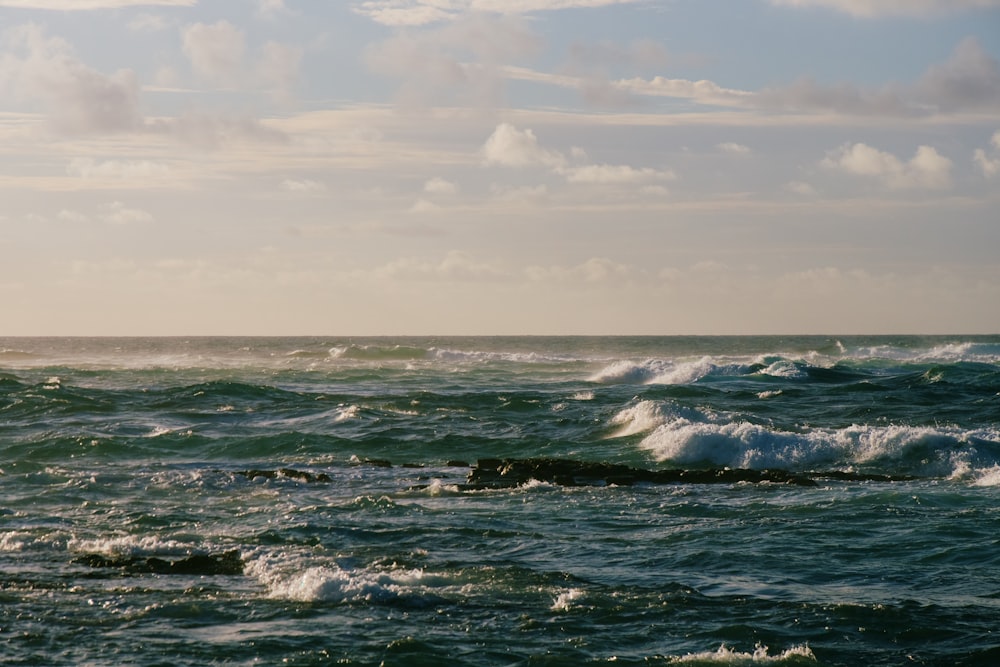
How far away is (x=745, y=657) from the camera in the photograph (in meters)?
10.3

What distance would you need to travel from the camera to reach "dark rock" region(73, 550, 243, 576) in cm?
1398

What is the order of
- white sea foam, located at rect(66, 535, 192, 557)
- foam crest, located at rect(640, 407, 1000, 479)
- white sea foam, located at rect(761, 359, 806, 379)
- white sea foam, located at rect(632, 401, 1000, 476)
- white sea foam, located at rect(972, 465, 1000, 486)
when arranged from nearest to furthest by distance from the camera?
white sea foam, located at rect(66, 535, 192, 557) < white sea foam, located at rect(972, 465, 1000, 486) < foam crest, located at rect(640, 407, 1000, 479) < white sea foam, located at rect(632, 401, 1000, 476) < white sea foam, located at rect(761, 359, 806, 379)

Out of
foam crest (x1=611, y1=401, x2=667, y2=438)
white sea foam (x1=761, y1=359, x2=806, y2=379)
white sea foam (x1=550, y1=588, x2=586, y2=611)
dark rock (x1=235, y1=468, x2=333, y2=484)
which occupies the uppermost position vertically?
white sea foam (x1=761, y1=359, x2=806, y2=379)

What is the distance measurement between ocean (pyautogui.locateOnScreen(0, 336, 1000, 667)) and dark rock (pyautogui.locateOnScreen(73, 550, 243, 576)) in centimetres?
7

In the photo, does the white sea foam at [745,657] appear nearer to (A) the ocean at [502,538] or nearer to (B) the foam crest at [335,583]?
(A) the ocean at [502,538]

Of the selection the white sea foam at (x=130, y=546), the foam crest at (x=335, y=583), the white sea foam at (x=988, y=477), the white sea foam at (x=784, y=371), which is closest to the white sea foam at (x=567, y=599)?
the foam crest at (x=335, y=583)

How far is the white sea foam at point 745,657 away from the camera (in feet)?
33.6

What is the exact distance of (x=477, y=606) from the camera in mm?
12227

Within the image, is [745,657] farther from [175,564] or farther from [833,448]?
[833,448]

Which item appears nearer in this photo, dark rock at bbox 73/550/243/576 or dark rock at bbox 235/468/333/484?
dark rock at bbox 73/550/243/576

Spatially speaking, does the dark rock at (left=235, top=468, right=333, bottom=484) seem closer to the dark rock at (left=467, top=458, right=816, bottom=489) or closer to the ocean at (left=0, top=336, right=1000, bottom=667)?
the ocean at (left=0, top=336, right=1000, bottom=667)

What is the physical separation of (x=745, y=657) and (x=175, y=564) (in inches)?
302

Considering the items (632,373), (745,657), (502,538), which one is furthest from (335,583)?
(632,373)

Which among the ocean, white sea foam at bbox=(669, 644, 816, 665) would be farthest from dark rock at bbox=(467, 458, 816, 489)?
white sea foam at bbox=(669, 644, 816, 665)
